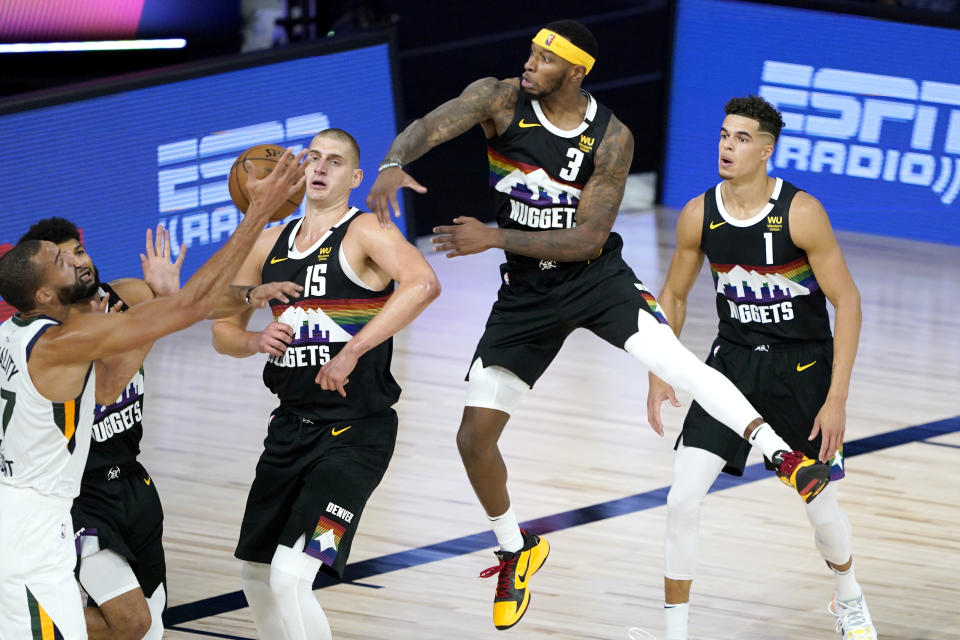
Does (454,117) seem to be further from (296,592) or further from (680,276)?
(296,592)

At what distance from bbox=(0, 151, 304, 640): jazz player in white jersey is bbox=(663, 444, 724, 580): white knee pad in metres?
2.04

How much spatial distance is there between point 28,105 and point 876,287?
6995mm

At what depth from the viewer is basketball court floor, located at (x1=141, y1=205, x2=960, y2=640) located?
6.67 metres

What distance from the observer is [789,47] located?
47.6ft

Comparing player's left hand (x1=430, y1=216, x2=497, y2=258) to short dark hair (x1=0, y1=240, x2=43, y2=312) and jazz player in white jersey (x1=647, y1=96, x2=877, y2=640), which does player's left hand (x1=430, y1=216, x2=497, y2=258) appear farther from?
short dark hair (x1=0, y1=240, x2=43, y2=312)

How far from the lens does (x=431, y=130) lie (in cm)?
603

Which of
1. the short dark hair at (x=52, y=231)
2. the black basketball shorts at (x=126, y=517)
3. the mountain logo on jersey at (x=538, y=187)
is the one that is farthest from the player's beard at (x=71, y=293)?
the mountain logo on jersey at (x=538, y=187)

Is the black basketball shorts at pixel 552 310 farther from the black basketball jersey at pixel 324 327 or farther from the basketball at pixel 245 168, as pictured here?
the basketball at pixel 245 168

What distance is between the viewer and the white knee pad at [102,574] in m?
5.45

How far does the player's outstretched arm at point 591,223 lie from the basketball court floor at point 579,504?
163cm

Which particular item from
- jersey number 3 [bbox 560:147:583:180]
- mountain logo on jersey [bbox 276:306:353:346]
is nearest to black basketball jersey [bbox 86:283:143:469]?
mountain logo on jersey [bbox 276:306:353:346]

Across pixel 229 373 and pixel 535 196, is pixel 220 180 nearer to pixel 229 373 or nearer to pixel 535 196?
pixel 229 373

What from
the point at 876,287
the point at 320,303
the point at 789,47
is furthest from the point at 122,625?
the point at 789,47

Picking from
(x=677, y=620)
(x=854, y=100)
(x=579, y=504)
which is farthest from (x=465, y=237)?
(x=854, y=100)
